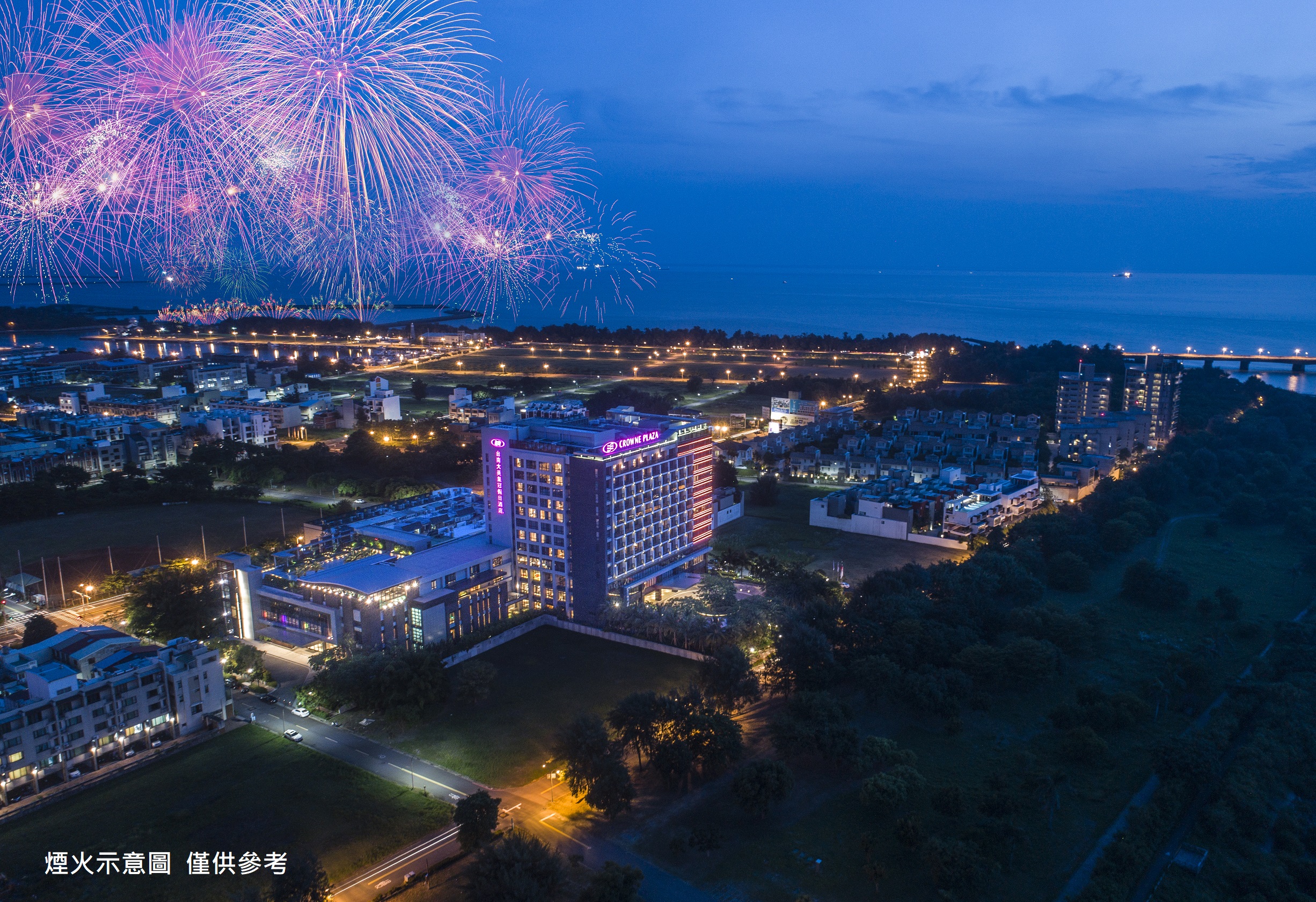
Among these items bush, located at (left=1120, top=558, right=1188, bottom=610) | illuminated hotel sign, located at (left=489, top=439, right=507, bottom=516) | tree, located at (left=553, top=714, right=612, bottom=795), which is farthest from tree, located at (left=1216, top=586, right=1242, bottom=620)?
illuminated hotel sign, located at (left=489, top=439, right=507, bottom=516)

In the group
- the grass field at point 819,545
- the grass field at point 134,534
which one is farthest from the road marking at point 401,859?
the grass field at point 134,534

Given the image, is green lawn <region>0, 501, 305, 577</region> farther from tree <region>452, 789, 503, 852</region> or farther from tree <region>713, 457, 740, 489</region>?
tree <region>452, 789, 503, 852</region>

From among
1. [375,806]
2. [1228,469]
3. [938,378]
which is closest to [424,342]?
[938,378]

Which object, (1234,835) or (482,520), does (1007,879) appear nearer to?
(1234,835)

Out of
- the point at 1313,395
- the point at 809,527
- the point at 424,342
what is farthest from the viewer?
the point at 424,342

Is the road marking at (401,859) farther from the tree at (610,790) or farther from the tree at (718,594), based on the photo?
the tree at (718,594)

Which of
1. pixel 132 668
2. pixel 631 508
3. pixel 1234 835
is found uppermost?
pixel 631 508

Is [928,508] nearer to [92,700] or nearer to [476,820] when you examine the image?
[476,820]

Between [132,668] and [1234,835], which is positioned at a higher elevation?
[132,668]

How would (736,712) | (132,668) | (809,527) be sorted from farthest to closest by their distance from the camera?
(809,527) → (736,712) → (132,668)
